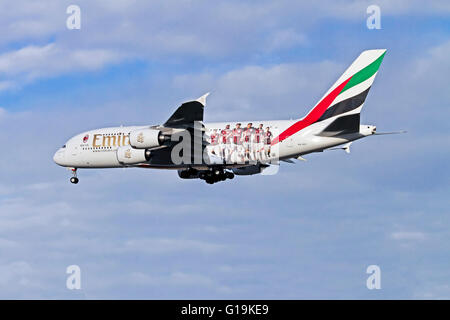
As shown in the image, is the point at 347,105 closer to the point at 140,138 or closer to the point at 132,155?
the point at 140,138

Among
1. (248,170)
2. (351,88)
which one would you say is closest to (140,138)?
(248,170)

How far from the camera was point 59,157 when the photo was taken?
58.9 metres

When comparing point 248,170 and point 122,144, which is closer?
point 122,144

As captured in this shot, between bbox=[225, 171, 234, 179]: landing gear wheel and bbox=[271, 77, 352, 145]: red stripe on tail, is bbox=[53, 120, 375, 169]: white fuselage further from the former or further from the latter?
bbox=[225, 171, 234, 179]: landing gear wheel

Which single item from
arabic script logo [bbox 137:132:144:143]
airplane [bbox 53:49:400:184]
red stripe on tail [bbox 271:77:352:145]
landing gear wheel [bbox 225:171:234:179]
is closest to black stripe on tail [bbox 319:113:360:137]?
airplane [bbox 53:49:400:184]

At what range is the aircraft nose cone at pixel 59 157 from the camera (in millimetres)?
58750

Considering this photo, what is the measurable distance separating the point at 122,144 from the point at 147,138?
603 centimetres

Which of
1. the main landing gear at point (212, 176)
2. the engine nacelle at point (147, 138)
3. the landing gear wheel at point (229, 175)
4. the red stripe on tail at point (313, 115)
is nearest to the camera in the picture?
the red stripe on tail at point (313, 115)

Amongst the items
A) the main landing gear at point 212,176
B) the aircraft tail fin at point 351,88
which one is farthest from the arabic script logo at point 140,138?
the aircraft tail fin at point 351,88

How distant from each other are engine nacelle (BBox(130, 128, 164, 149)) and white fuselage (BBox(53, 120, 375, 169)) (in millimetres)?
3863

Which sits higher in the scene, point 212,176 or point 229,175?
point 229,175

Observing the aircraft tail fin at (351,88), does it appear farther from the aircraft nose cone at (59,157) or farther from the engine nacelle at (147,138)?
the aircraft nose cone at (59,157)

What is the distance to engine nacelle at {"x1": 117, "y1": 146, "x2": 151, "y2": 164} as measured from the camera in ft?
174
